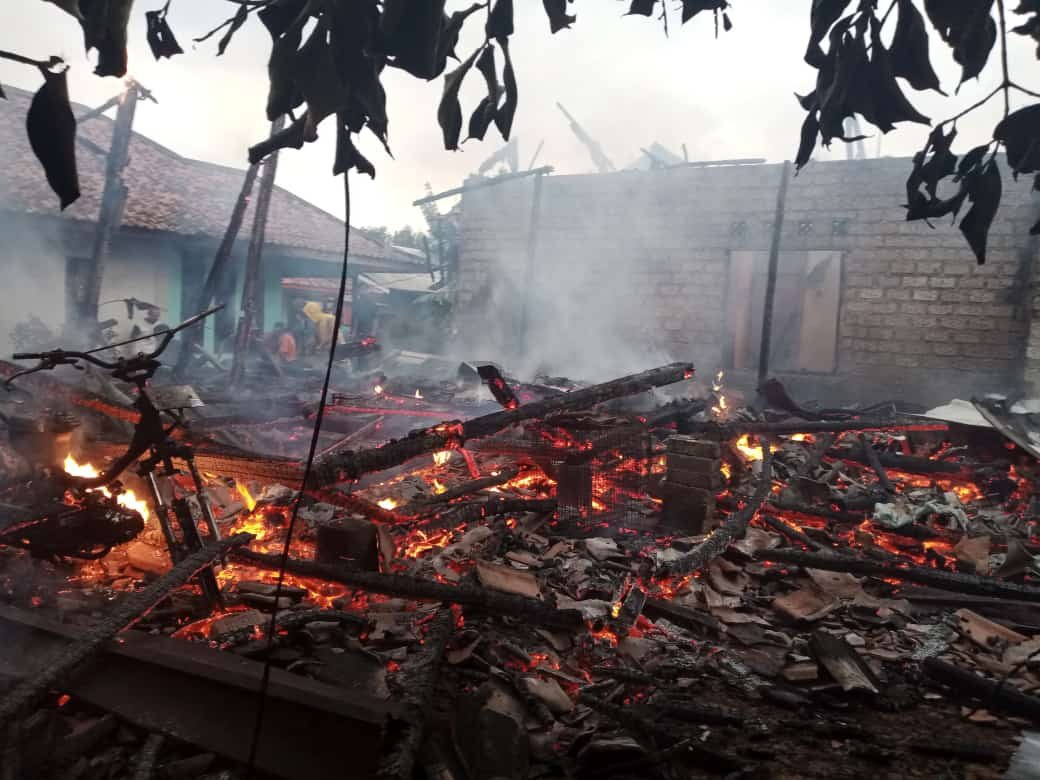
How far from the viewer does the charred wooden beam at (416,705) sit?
2588 millimetres

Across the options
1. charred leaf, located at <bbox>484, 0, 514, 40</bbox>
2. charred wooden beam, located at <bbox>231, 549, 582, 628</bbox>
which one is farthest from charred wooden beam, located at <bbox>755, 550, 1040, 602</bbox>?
charred leaf, located at <bbox>484, 0, 514, 40</bbox>

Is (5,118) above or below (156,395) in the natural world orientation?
above

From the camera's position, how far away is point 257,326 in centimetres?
1903

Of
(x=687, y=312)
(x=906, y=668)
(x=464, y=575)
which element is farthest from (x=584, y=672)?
(x=687, y=312)

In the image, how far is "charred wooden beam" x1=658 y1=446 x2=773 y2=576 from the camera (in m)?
5.12

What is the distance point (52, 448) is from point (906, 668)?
703 centimetres

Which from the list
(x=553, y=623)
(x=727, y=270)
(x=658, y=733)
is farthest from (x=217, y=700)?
(x=727, y=270)

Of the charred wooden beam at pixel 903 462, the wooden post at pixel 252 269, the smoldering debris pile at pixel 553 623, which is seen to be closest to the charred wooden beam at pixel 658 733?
the smoldering debris pile at pixel 553 623

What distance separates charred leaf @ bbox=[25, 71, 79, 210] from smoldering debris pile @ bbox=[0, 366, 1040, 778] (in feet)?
5.65

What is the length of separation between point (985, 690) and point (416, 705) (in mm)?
3219

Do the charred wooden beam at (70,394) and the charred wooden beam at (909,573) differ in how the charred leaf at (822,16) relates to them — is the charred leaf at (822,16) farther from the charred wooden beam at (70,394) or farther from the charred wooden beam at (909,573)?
the charred wooden beam at (70,394)

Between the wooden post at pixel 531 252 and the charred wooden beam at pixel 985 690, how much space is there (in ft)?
45.9

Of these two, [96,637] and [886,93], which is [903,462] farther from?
[96,637]

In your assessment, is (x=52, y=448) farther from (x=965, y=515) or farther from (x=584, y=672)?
(x=965, y=515)
